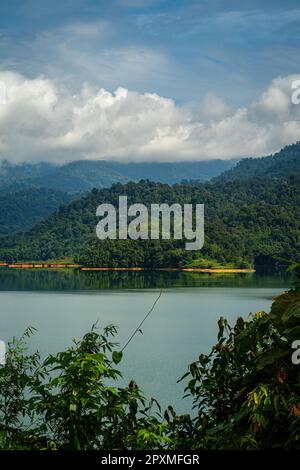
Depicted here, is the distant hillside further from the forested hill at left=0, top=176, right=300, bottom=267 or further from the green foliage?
the green foliage

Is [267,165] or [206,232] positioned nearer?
[206,232]

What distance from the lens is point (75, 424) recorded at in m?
2.23

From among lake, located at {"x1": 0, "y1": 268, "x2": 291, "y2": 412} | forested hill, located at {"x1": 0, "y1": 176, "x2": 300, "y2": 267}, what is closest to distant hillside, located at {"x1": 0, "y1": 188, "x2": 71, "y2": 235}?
forested hill, located at {"x1": 0, "y1": 176, "x2": 300, "y2": 267}

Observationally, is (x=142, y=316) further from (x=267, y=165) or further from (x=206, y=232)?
(x=267, y=165)

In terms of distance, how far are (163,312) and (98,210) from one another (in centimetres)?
6673

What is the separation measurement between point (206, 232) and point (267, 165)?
99913 millimetres

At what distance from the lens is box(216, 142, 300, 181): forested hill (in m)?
128

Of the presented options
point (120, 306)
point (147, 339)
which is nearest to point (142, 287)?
point (120, 306)

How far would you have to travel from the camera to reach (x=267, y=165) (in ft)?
523

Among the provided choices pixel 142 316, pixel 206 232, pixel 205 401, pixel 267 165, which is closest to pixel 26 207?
pixel 267 165

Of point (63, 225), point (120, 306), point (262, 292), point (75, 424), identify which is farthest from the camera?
point (63, 225)

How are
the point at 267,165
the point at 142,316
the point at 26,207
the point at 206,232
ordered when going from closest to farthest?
the point at 142,316, the point at 206,232, the point at 267,165, the point at 26,207

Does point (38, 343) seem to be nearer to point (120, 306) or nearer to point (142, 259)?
point (120, 306)

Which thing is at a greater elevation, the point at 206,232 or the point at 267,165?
the point at 267,165
